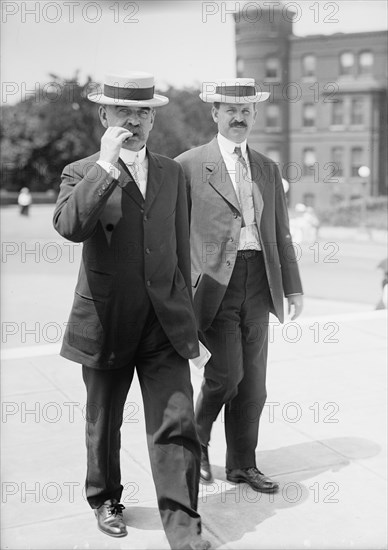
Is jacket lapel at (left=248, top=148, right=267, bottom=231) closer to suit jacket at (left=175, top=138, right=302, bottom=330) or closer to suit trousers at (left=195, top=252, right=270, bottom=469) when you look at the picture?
suit jacket at (left=175, top=138, right=302, bottom=330)

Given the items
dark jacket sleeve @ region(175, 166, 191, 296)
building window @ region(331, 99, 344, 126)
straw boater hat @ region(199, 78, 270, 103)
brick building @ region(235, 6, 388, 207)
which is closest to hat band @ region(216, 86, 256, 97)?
straw boater hat @ region(199, 78, 270, 103)

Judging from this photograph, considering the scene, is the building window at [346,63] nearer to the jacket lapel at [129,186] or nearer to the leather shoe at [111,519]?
the jacket lapel at [129,186]

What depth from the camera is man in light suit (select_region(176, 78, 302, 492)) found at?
3.95 metres

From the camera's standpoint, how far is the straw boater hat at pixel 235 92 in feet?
12.8

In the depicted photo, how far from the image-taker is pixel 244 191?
4.02 m

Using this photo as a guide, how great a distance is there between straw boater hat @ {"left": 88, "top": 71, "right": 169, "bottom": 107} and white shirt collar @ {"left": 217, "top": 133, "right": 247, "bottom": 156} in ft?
2.26

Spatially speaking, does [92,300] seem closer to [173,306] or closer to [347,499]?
[173,306]

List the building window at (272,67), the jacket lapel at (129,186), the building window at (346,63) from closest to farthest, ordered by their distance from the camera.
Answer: the jacket lapel at (129,186)
the building window at (272,67)
the building window at (346,63)

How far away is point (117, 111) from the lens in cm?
333

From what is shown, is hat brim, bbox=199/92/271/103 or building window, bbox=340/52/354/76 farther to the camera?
building window, bbox=340/52/354/76

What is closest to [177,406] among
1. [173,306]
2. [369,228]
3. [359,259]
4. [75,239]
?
[173,306]

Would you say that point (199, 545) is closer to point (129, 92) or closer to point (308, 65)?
point (129, 92)

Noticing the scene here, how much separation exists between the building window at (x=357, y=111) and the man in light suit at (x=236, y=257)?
47.2m

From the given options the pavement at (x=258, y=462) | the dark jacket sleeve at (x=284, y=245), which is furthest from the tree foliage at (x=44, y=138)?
the dark jacket sleeve at (x=284, y=245)
